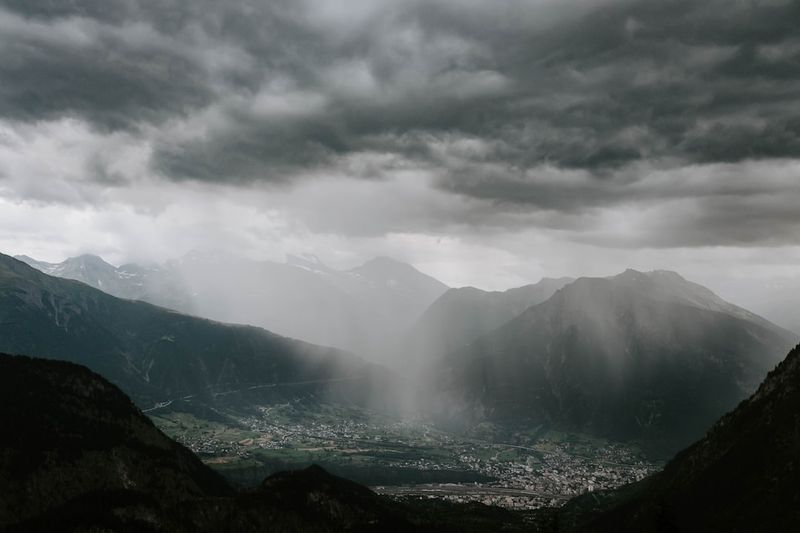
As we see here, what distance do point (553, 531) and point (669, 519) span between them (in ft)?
149

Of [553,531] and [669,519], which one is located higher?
[669,519]

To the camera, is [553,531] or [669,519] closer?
[669,519]

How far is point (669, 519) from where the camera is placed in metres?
158

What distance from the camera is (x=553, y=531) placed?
195 m
